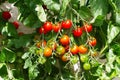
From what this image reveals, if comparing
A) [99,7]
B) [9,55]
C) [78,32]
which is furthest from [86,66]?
[9,55]

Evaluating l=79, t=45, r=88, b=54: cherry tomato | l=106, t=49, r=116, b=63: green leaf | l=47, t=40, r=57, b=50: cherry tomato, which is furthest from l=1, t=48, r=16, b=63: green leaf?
l=106, t=49, r=116, b=63: green leaf

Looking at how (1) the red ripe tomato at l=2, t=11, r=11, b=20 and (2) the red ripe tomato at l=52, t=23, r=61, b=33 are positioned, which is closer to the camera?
(2) the red ripe tomato at l=52, t=23, r=61, b=33

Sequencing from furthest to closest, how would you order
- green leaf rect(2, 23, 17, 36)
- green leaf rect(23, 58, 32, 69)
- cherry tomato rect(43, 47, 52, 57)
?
green leaf rect(2, 23, 17, 36) < green leaf rect(23, 58, 32, 69) < cherry tomato rect(43, 47, 52, 57)

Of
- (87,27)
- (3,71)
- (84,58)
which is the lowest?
(3,71)

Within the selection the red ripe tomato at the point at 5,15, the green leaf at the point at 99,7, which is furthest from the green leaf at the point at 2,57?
the green leaf at the point at 99,7

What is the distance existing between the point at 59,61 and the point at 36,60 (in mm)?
160

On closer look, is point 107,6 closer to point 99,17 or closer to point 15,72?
point 99,17

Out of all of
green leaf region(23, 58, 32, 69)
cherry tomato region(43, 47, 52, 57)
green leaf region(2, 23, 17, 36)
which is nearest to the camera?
cherry tomato region(43, 47, 52, 57)

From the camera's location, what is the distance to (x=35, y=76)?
1.68m

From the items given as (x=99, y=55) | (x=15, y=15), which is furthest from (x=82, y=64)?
(x=15, y=15)

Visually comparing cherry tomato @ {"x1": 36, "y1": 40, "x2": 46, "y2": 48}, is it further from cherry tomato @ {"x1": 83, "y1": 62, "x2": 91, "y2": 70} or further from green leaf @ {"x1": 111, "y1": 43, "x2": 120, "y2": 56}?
green leaf @ {"x1": 111, "y1": 43, "x2": 120, "y2": 56}

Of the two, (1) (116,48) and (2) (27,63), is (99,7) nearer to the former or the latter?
(1) (116,48)

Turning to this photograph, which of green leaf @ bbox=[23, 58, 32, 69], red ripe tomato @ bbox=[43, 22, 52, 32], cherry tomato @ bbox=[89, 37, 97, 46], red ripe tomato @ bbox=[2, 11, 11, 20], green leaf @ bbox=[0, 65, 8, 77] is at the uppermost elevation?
red ripe tomato @ bbox=[43, 22, 52, 32]

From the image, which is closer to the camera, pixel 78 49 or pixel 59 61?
pixel 78 49
